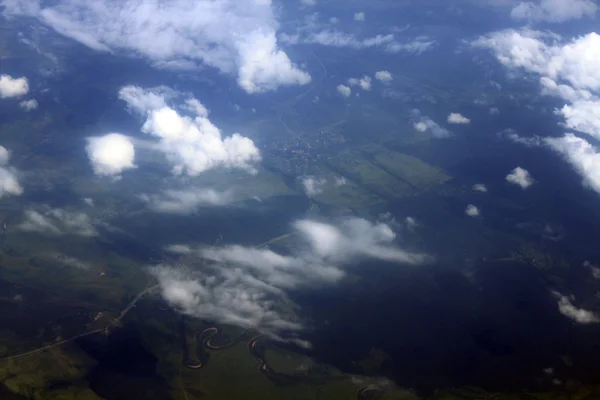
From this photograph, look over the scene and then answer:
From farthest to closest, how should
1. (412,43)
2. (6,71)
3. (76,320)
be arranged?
1. (412,43)
2. (6,71)
3. (76,320)

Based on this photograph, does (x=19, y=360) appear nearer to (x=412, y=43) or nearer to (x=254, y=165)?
(x=254, y=165)

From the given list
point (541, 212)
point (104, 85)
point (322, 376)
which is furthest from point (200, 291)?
point (104, 85)

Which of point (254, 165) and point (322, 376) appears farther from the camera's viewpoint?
point (254, 165)

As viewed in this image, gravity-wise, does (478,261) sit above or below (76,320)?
above

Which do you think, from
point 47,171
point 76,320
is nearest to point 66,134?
point 47,171

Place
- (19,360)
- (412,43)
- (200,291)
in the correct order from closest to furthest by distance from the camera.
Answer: (19,360) < (200,291) < (412,43)

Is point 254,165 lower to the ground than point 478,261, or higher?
lower

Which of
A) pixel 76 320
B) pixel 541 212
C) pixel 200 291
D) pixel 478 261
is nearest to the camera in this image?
pixel 76 320

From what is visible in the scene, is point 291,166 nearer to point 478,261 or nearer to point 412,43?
point 478,261

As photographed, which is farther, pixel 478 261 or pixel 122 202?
pixel 122 202
